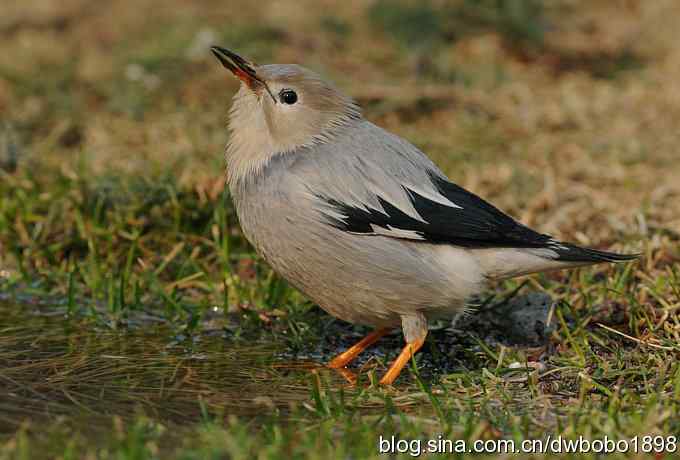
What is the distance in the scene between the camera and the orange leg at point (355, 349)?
15.0 feet

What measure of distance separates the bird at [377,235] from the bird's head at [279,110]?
0.02 meters

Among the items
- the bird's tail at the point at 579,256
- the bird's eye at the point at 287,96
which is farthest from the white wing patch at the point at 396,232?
the bird's eye at the point at 287,96

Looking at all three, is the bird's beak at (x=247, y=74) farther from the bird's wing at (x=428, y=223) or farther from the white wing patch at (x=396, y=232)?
the white wing patch at (x=396, y=232)

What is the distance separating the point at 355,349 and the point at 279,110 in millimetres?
1221

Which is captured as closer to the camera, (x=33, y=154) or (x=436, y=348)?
(x=436, y=348)

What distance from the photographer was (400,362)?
14.5 feet

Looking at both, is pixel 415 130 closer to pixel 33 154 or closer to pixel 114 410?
pixel 33 154

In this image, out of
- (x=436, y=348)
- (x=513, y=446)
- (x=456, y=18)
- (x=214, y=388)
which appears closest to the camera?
(x=513, y=446)

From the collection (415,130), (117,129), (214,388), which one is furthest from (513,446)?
(117,129)

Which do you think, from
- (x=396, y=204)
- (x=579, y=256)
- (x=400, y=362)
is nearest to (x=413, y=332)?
(x=400, y=362)

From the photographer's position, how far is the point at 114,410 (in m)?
3.64

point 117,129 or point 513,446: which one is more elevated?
point 117,129

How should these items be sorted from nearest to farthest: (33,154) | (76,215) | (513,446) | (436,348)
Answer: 1. (513,446)
2. (436,348)
3. (76,215)
4. (33,154)

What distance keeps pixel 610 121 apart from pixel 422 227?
166 inches
